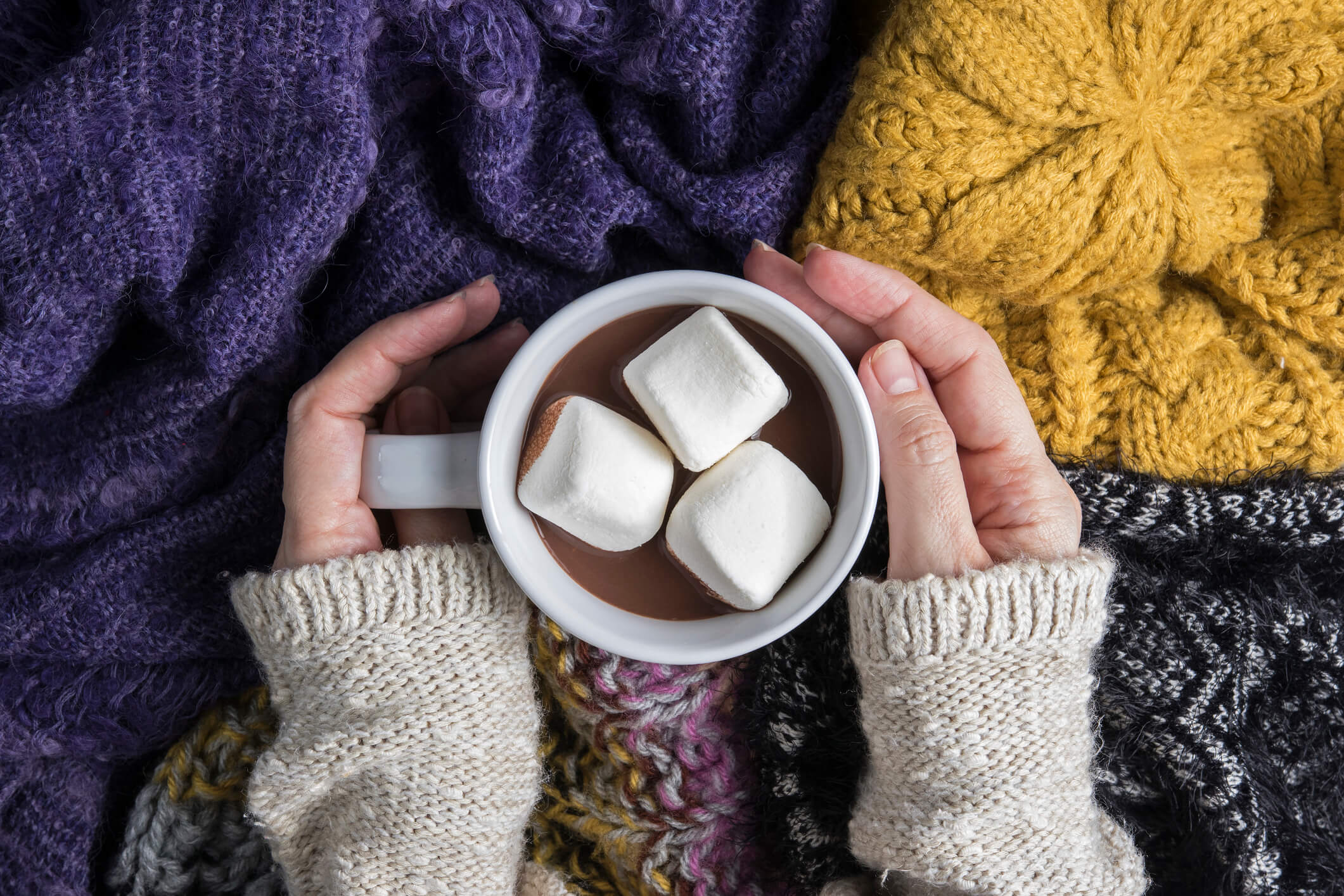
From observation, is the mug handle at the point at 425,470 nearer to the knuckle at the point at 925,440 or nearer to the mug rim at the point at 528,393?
the mug rim at the point at 528,393

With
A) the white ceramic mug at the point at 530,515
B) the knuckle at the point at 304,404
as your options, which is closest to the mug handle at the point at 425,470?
the white ceramic mug at the point at 530,515

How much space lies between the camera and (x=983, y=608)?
75 cm

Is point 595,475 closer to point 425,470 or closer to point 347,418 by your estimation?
point 425,470

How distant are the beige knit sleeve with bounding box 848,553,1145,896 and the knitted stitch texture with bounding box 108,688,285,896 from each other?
2.01 ft

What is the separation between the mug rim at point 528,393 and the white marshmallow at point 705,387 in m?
0.03

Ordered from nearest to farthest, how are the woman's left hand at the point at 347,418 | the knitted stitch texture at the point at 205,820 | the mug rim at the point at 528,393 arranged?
the mug rim at the point at 528,393
the woman's left hand at the point at 347,418
the knitted stitch texture at the point at 205,820

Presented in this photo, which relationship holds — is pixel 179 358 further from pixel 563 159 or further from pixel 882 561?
pixel 882 561

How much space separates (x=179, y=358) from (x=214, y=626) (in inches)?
10.6

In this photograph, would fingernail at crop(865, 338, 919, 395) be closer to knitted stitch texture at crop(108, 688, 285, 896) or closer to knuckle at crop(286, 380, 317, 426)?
knuckle at crop(286, 380, 317, 426)

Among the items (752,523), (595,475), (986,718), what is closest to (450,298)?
(595,475)

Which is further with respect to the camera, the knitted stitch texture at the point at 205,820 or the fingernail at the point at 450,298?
the knitted stitch texture at the point at 205,820

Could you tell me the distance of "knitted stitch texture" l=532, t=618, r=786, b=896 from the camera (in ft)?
2.87

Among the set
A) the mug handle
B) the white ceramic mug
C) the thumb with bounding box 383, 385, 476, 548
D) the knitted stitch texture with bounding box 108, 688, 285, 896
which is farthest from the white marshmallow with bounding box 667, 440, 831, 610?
the knitted stitch texture with bounding box 108, 688, 285, 896

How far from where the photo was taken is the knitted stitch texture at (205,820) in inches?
36.8
